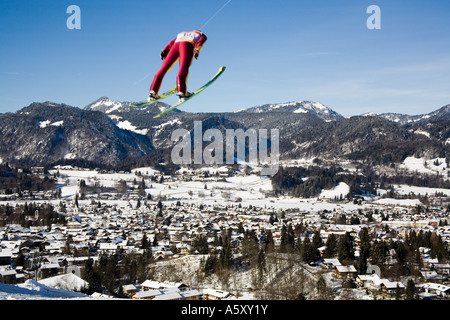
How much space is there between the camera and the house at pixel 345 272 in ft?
65.2

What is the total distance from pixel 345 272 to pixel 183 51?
Answer: 17.9 meters

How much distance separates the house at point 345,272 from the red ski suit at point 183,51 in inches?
688

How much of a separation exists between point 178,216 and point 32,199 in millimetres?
25670

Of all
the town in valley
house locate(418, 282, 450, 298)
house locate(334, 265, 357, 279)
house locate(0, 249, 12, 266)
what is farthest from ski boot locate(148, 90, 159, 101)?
house locate(0, 249, 12, 266)

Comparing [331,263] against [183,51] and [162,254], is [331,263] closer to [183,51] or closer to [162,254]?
[162,254]

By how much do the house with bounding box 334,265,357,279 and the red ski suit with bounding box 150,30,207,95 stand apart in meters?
17.5

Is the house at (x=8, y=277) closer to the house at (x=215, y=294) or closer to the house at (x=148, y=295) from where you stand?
the house at (x=148, y=295)

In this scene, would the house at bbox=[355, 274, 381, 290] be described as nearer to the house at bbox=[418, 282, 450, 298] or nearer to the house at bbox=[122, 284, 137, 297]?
the house at bbox=[418, 282, 450, 298]

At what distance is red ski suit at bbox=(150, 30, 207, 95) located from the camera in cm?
454

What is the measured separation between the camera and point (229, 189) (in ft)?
245
